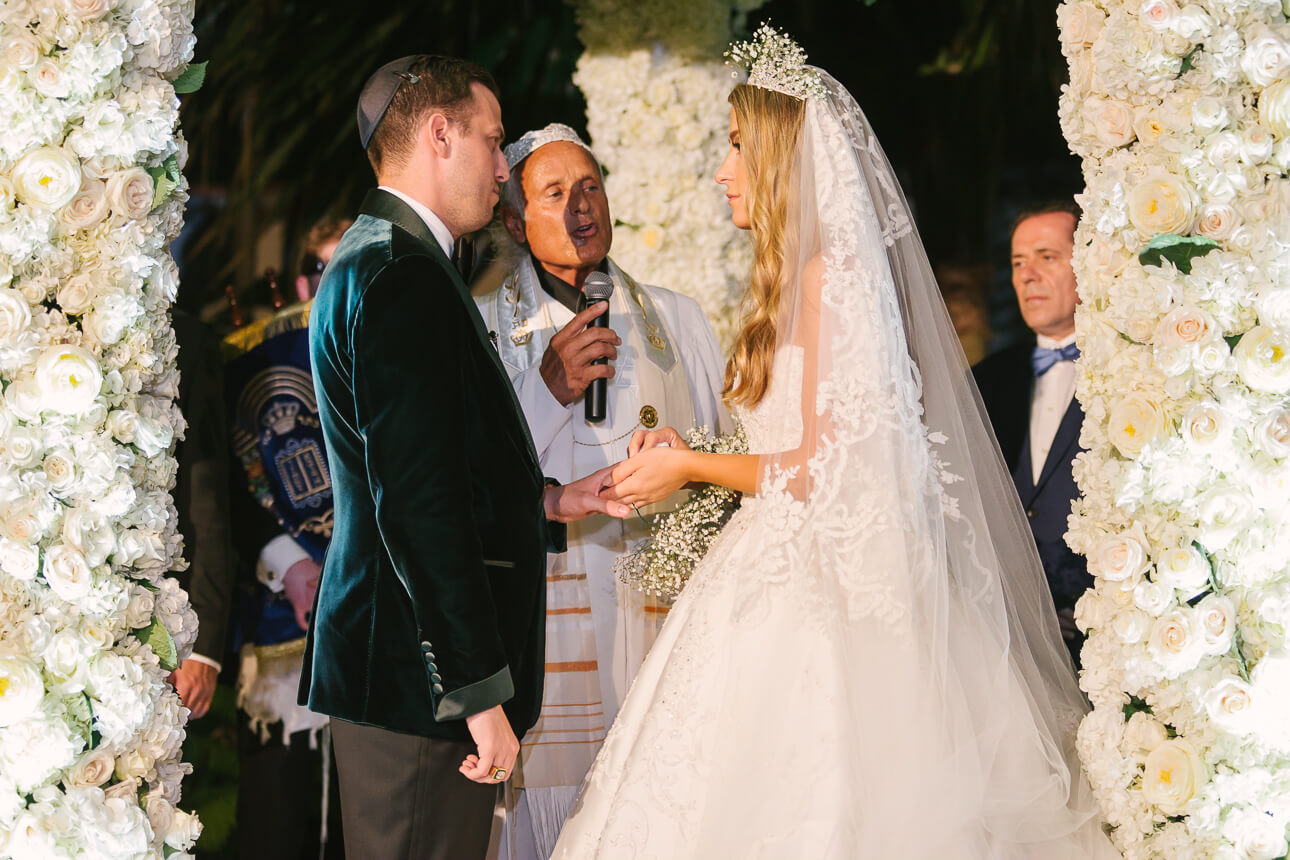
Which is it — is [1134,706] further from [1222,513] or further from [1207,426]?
[1207,426]

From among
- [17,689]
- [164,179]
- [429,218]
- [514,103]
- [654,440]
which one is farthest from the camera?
[514,103]

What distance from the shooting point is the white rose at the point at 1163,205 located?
2.36 m

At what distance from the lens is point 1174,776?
7.77 feet

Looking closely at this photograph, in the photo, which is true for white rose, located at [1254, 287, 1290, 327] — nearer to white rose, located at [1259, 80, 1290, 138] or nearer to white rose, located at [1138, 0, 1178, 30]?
white rose, located at [1259, 80, 1290, 138]

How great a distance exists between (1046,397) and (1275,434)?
1507mm

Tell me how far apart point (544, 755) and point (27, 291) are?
1.83m

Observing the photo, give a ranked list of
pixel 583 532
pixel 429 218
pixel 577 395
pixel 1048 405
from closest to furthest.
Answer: pixel 429 218, pixel 577 395, pixel 583 532, pixel 1048 405

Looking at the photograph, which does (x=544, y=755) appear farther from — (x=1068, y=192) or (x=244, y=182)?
(x=1068, y=192)

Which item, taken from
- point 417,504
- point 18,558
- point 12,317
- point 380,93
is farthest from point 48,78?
point 417,504

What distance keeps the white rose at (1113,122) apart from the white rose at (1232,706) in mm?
1097

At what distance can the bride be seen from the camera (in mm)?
2404

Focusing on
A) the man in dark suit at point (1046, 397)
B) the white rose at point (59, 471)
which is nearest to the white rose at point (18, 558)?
the white rose at point (59, 471)

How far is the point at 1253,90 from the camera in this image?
2373 millimetres

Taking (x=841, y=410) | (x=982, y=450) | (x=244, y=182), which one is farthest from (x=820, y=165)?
(x=244, y=182)
